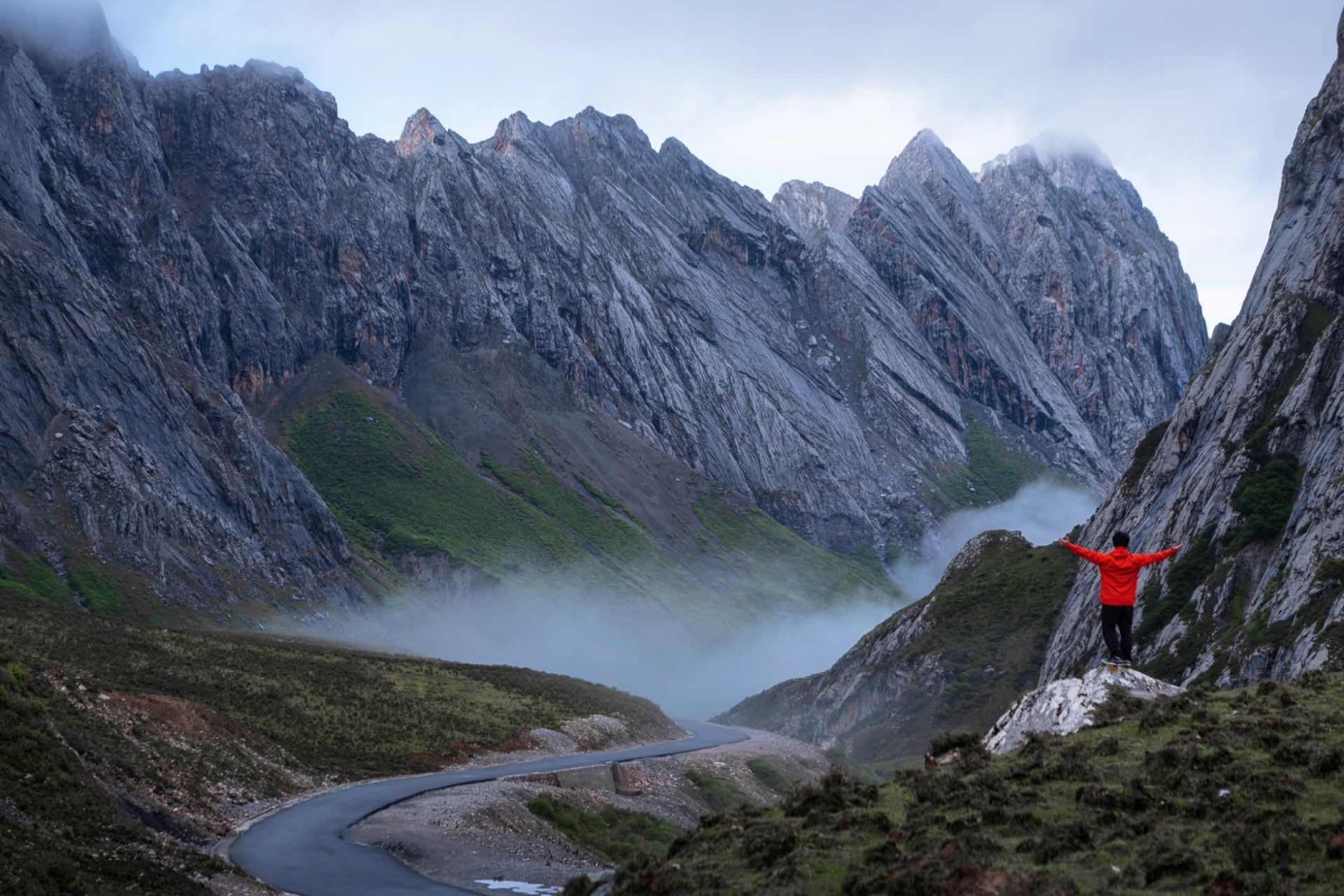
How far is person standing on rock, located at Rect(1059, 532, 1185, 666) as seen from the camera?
2877 cm

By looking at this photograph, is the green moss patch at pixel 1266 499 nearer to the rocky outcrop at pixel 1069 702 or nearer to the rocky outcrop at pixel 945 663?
the rocky outcrop at pixel 945 663

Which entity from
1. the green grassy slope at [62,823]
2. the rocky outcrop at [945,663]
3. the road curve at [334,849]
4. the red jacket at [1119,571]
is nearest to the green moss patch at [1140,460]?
the rocky outcrop at [945,663]

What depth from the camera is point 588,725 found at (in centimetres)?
8669

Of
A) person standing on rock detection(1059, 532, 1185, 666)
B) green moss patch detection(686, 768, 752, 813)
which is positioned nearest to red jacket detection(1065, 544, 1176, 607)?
person standing on rock detection(1059, 532, 1185, 666)

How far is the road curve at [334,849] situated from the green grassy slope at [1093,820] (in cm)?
1196

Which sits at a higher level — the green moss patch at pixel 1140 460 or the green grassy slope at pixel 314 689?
the green moss patch at pixel 1140 460

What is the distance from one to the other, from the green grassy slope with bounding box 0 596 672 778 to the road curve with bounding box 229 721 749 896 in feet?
20.2

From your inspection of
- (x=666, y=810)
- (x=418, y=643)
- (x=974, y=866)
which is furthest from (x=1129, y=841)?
(x=418, y=643)

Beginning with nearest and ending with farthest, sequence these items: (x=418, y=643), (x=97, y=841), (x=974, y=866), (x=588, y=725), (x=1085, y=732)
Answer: (x=974, y=866)
(x=1085, y=732)
(x=97, y=841)
(x=588, y=725)
(x=418, y=643)

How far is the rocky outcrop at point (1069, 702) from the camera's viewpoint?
93.0 ft

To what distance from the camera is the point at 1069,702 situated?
95.4 feet

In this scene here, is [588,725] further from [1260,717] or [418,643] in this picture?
[418,643]

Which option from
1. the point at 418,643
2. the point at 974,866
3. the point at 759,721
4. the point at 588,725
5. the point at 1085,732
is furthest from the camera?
the point at 418,643

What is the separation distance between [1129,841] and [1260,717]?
7.72m
